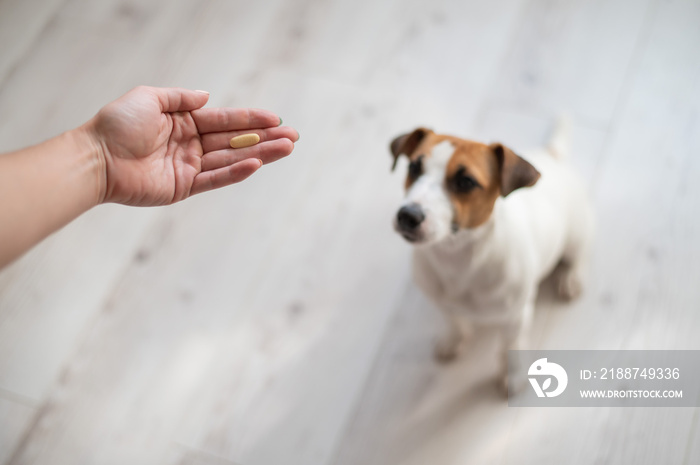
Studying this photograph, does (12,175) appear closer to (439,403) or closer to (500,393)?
(439,403)

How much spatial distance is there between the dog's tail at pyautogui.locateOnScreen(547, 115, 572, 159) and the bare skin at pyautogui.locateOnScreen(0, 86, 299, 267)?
78cm

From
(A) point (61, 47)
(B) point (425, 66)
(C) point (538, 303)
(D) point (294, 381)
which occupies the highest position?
(B) point (425, 66)

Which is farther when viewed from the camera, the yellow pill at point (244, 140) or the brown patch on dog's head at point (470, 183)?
the yellow pill at point (244, 140)

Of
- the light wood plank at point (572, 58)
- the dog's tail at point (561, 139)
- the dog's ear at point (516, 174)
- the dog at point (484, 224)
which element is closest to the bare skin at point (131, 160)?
the dog at point (484, 224)

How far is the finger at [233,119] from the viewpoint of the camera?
4.37ft

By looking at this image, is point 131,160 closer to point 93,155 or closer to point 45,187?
point 93,155

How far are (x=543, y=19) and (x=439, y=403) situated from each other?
1.43 meters

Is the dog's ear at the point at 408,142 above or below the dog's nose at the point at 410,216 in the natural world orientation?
above

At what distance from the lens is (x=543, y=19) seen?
207 centimetres

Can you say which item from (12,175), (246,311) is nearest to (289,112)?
(246,311)

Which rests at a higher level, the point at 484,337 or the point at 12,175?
the point at 12,175

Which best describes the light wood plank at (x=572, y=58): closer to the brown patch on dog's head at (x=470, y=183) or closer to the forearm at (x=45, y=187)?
the brown patch on dog's head at (x=470, y=183)

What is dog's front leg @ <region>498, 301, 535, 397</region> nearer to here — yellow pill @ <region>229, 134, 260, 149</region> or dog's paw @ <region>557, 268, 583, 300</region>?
dog's paw @ <region>557, 268, 583, 300</region>

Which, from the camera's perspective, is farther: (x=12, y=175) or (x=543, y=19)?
(x=543, y=19)
